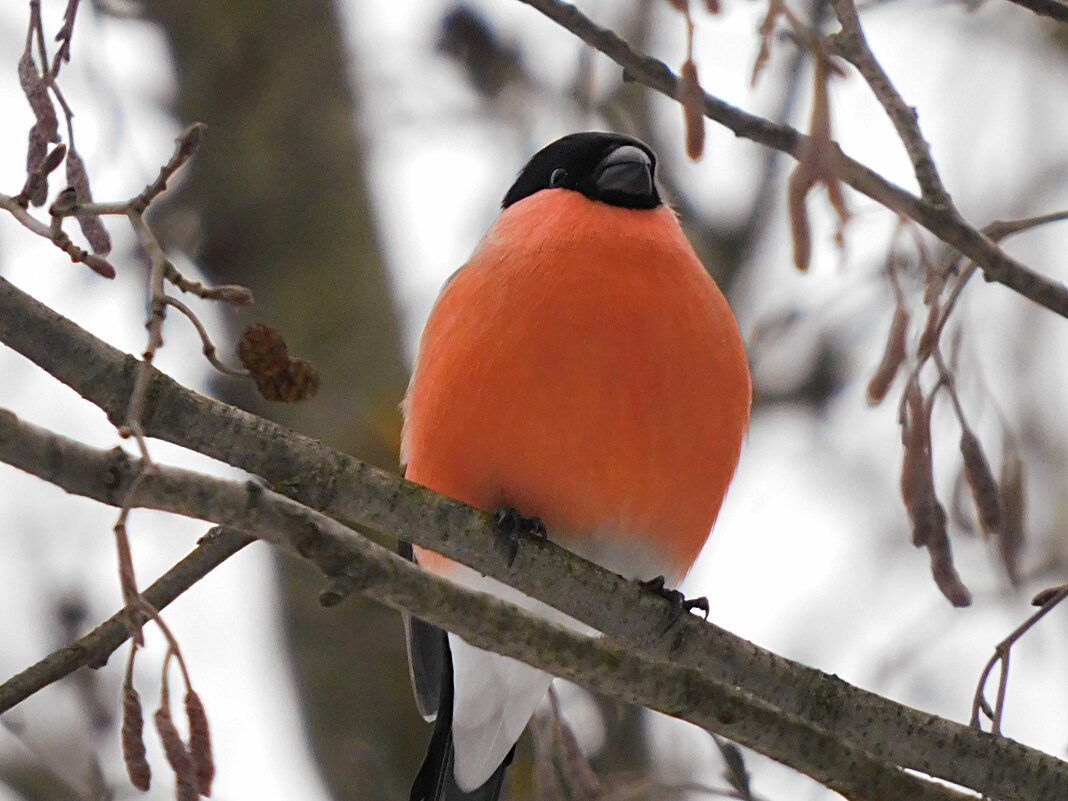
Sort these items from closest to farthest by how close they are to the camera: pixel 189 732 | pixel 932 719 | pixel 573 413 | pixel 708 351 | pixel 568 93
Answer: pixel 189 732
pixel 932 719
pixel 573 413
pixel 708 351
pixel 568 93

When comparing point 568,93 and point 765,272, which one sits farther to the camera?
point 765,272

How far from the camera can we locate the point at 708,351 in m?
3.01

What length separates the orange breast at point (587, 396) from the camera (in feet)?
9.31

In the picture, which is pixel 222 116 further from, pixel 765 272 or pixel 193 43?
pixel 765 272

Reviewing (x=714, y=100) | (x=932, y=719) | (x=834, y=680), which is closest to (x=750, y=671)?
(x=834, y=680)

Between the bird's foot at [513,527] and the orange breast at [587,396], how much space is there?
19 centimetres

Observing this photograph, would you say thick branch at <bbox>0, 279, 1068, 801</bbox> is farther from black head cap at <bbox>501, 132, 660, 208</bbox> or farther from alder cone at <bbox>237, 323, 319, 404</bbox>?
black head cap at <bbox>501, 132, 660, 208</bbox>

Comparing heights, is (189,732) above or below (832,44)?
below

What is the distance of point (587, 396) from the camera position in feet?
9.29

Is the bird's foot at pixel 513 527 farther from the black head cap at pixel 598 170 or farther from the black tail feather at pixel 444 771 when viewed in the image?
the black head cap at pixel 598 170

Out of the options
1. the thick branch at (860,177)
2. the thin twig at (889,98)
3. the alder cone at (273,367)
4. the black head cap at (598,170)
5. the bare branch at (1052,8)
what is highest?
the black head cap at (598,170)

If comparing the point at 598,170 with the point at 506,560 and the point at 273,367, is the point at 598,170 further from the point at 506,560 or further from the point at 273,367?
the point at 273,367

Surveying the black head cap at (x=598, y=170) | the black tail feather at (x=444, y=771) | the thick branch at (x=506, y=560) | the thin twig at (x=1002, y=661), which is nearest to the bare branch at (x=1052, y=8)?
the thin twig at (x=1002, y=661)

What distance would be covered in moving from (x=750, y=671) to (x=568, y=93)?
2.52m
